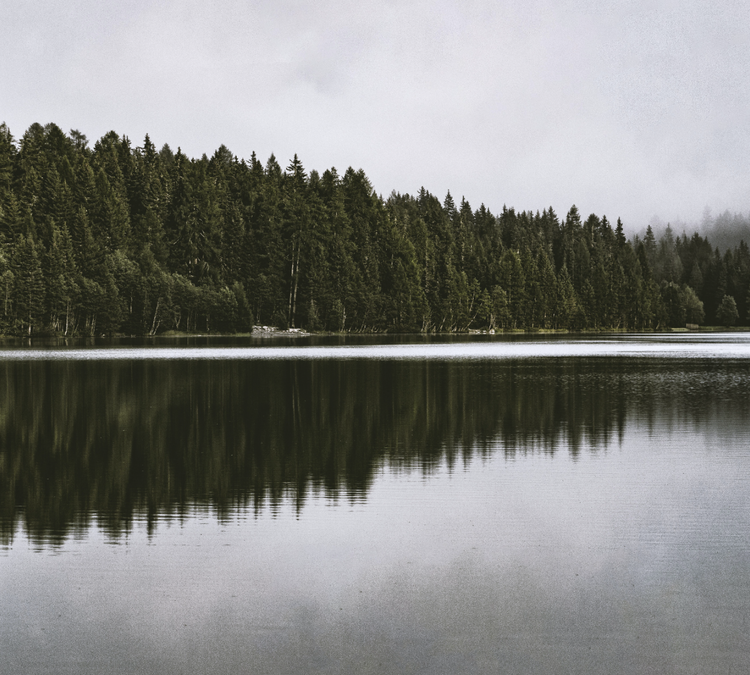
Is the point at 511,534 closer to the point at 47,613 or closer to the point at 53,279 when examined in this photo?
the point at 47,613

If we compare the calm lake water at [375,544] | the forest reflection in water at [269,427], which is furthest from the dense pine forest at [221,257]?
the calm lake water at [375,544]

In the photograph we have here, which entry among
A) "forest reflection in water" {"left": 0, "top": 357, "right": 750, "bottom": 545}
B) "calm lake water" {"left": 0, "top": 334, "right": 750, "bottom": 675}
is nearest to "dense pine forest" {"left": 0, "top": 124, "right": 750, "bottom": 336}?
"forest reflection in water" {"left": 0, "top": 357, "right": 750, "bottom": 545}

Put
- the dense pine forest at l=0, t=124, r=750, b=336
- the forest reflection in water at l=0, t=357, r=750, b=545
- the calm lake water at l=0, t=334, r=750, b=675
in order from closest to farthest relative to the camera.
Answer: the calm lake water at l=0, t=334, r=750, b=675
the forest reflection in water at l=0, t=357, r=750, b=545
the dense pine forest at l=0, t=124, r=750, b=336

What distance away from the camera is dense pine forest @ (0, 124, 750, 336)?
378ft

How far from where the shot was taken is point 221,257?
145875 mm

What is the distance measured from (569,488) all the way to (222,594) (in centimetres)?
682

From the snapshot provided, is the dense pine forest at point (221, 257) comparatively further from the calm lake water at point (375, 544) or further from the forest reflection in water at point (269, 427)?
the calm lake water at point (375, 544)

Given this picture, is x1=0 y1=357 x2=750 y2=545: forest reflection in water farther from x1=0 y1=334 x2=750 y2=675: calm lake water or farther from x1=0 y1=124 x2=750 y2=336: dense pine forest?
x1=0 y1=124 x2=750 y2=336: dense pine forest

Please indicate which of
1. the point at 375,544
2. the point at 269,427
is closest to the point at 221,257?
the point at 269,427

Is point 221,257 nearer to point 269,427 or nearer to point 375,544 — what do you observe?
point 269,427

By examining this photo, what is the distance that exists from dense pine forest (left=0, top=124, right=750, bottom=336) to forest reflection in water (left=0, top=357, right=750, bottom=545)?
78197 millimetres

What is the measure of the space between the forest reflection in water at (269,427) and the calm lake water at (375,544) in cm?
11

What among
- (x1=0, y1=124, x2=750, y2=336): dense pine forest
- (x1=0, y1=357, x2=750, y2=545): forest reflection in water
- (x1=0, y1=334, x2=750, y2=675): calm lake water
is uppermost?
(x1=0, y1=124, x2=750, y2=336): dense pine forest

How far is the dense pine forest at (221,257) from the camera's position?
115m
